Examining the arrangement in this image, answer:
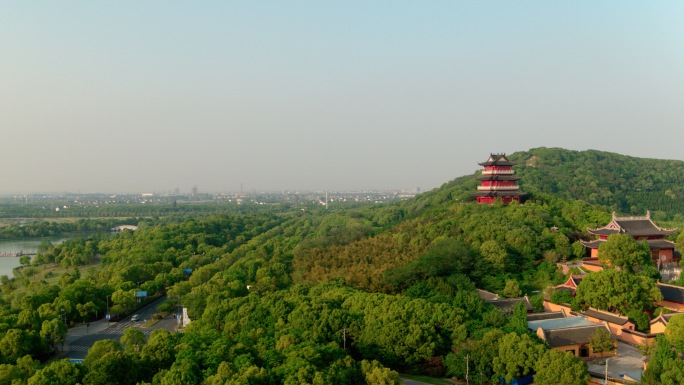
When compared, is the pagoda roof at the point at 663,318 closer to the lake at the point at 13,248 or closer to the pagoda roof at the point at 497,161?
the pagoda roof at the point at 497,161

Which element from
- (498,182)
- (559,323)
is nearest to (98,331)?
(559,323)

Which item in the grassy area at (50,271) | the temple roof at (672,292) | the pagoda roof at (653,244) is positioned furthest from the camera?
the grassy area at (50,271)

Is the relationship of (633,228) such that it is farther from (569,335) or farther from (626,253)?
(569,335)

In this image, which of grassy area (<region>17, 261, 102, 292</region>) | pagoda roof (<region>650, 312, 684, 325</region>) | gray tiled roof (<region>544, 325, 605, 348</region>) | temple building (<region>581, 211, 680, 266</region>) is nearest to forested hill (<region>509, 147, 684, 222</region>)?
temple building (<region>581, 211, 680, 266</region>)

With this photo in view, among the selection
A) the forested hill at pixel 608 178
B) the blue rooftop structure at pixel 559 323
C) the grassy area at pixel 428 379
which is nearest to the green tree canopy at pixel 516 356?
the grassy area at pixel 428 379

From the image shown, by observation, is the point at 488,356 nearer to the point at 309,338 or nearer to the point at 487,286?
the point at 309,338

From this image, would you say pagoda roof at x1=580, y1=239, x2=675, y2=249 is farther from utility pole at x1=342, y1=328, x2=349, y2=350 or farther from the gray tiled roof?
utility pole at x1=342, y1=328, x2=349, y2=350

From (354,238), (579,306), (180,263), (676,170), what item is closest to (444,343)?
(579,306)
